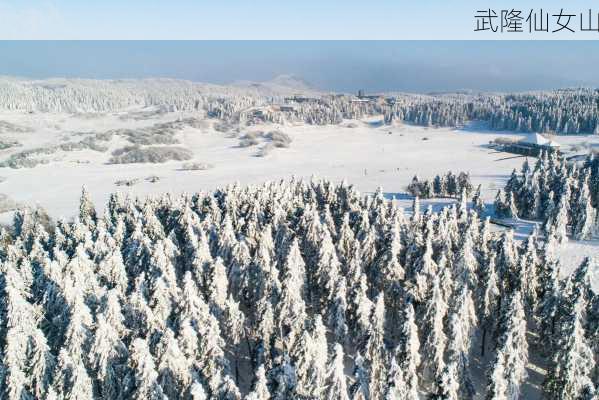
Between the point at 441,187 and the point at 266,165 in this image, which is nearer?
the point at 441,187

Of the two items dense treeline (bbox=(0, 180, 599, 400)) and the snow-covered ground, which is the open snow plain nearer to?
the snow-covered ground

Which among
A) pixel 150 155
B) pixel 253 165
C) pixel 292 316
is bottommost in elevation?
pixel 253 165

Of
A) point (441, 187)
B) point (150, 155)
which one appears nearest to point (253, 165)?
point (150, 155)

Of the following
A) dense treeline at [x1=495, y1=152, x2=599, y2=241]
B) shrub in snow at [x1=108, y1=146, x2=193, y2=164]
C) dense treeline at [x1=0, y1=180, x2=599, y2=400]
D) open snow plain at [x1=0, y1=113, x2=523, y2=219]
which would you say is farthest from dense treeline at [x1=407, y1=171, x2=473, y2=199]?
shrub in snow at [x1=108, y1=146, x2=193, y2=164]

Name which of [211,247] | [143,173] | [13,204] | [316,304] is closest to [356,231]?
[316,304]

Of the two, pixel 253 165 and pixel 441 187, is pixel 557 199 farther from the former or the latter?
pixel 253 165

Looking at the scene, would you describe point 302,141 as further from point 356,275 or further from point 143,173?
point 356,275
